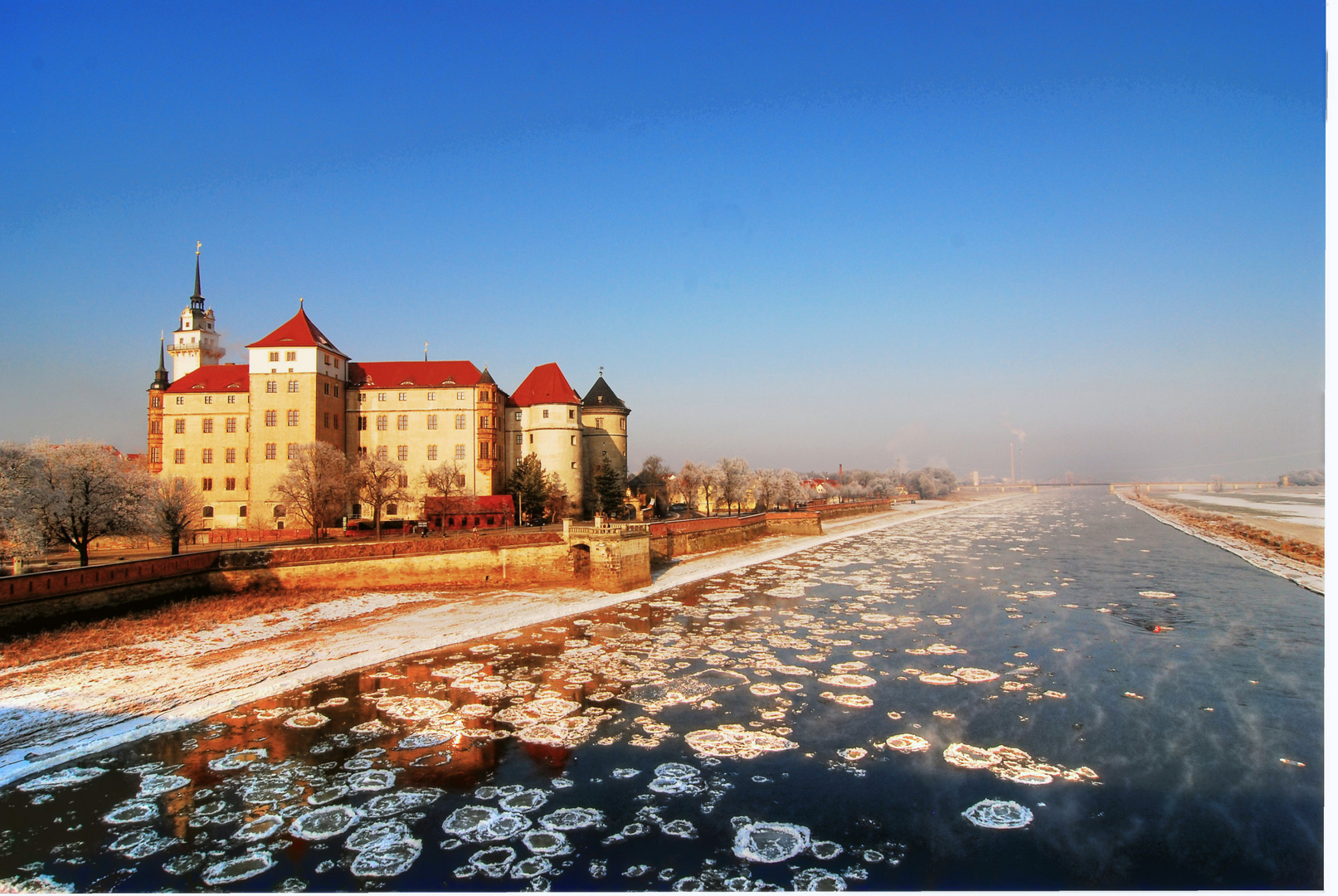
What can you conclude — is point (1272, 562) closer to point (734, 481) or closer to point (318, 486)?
point (734, 481)

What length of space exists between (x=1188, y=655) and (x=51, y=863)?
24.2m

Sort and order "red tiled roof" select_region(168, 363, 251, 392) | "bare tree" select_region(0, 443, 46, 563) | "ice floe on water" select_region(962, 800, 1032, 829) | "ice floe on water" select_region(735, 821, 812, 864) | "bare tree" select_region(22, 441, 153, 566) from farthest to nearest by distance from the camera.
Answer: "red tiled roof" select_region(168, 363, 251, 392) → "bare tree" select_region(22, 441, 153, 566) → "bare tree" select_region(0, 443, 46, 563) → "ice floe on water" select_region(962, 800, 1032, 829) → "ice floe on water" select_region(735, 821, 812, 864)

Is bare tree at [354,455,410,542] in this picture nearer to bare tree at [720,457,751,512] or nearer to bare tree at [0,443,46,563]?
bare tree at [0,443,46,563]

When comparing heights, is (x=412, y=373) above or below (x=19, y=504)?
above

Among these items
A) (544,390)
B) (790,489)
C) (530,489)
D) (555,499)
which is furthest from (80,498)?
(790,489)

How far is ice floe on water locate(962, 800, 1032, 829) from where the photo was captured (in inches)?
378

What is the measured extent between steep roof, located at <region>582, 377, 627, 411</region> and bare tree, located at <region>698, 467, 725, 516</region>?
51.5ft

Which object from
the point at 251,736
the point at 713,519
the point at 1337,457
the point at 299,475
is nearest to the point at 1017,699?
the point at 1337,457

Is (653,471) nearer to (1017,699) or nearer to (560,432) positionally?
(560,432)

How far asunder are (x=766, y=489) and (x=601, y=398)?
28370 mm

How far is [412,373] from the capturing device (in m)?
46.4

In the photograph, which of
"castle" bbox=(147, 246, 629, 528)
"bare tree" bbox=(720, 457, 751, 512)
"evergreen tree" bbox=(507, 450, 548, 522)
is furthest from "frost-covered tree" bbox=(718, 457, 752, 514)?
"evergreen tree" bbox=(507, 450, 548, 522)

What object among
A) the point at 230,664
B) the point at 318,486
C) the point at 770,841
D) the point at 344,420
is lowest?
the point at 770,841

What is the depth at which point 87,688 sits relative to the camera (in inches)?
640
